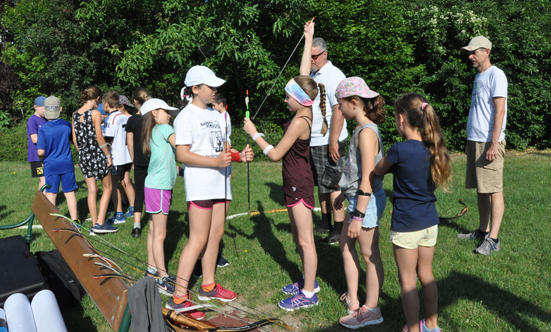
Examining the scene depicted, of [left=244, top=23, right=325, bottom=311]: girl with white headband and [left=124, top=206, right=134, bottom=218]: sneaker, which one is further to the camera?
[left=124, top=206, right=134, bottom=218]: sneaker

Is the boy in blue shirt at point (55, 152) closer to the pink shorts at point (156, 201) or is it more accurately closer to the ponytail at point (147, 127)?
the ponytail at point (147, 127)

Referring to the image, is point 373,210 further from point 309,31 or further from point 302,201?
point 309,31

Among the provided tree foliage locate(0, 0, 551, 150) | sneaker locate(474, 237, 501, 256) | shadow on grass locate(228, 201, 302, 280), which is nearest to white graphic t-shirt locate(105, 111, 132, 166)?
shadow on grass locate(228, 201, 302, 280)

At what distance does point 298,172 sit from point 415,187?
1.10 metres

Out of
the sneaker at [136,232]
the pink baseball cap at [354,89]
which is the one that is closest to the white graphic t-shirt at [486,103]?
the pink baseball cap at [354,89]

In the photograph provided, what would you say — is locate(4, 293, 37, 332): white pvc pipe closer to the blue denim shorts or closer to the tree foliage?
the blue denim shorts

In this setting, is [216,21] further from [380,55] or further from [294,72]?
[380,55]

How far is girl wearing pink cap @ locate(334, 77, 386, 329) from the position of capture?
3.17 meters

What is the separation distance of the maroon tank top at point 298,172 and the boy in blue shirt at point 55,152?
147 inches

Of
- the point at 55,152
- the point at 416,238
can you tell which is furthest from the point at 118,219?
the point at 416,238

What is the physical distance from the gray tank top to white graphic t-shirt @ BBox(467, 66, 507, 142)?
2.13m

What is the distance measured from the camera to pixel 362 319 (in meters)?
3.43

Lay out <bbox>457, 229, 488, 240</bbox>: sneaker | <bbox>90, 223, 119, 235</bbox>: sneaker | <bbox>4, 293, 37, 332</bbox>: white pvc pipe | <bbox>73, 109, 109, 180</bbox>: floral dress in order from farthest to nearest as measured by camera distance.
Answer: <bbox>73, 109, 109, 180</bbox>: floral dress, <bbox>90, 223, 119, 235</bbox>: sneaker, <bbox>457, 229, 488, 240</bbox>: sneaker, <bbox>4, 293, 37, 332</bbox>: white pvc pipe

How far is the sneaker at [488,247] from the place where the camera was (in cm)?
474
